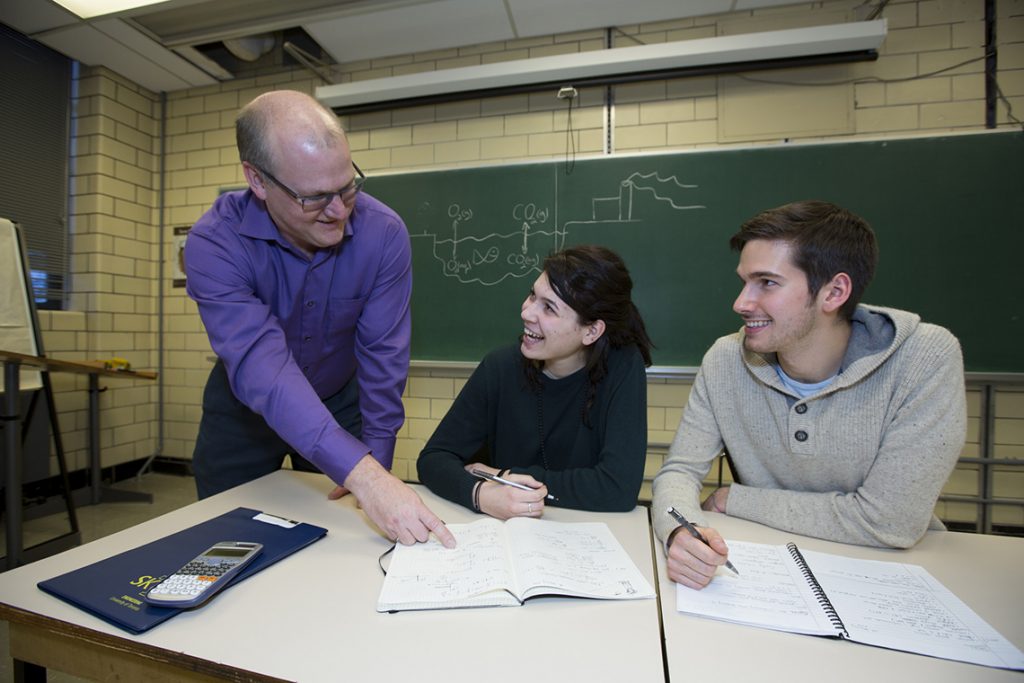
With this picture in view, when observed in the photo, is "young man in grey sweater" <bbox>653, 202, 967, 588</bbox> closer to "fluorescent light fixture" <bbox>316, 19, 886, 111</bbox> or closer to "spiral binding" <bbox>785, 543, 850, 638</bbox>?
"spiral binding" <bbox>785, 543, 850, 638</bbox>

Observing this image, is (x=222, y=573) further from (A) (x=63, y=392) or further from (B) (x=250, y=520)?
(A) (x=63, y=392)

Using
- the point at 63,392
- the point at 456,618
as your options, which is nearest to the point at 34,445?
the point at 63,392

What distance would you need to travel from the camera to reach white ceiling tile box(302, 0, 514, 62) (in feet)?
9.62

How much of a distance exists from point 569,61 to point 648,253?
1178 mm

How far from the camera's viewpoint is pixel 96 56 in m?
3.44

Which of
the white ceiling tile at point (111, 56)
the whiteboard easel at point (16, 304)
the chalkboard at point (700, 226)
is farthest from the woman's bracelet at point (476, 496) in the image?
the white ceiling tile at point (111, 56)

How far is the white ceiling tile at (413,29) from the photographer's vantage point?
9.62ft

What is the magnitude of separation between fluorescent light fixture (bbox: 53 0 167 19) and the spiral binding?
3545mm

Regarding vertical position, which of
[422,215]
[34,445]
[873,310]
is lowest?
[34,445]

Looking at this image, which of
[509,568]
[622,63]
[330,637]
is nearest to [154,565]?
[330,637]

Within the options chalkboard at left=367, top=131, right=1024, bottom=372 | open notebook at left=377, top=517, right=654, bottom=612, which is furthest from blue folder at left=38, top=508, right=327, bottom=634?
chalkboard at left=367, top=131, right=1024, bottom=372

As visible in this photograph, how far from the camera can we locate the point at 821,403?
3.78ft

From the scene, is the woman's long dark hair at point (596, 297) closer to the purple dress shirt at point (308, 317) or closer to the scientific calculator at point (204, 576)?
the purple dress shirt at point (308, 317)

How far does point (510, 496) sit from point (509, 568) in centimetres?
25
